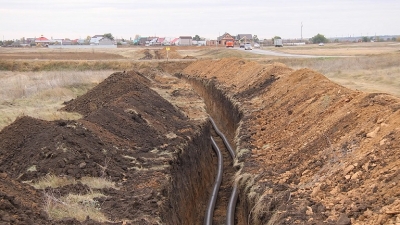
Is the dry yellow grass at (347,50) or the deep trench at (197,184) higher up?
the dry yellow grass at (347,50)

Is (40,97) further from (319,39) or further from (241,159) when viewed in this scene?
(319,39)

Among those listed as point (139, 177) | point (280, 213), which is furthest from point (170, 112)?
point (280, 213)

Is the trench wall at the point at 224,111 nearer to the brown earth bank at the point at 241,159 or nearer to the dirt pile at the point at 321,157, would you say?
the brown earth bank at the point at 241,159

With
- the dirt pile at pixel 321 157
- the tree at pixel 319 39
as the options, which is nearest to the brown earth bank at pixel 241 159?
the dirt pile at pixel 321 157

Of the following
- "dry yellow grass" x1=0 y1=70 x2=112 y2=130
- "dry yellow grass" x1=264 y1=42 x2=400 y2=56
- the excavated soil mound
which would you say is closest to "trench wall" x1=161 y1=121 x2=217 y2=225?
the excavated soil mound

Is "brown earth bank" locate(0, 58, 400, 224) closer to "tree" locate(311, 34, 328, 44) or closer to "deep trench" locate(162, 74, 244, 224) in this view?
"deep trench" locate(162, 74, 244, 224)

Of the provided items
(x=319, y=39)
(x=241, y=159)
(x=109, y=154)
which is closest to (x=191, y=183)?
(x=241, y=159)

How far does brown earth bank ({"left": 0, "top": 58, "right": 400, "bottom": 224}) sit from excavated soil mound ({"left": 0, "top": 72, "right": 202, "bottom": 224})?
31 mm

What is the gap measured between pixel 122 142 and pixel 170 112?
5792mm

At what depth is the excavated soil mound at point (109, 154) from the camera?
27.2 ft

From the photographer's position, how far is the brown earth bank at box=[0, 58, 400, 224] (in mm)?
6819

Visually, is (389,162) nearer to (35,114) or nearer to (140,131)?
(140,131)

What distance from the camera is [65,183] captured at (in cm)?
862

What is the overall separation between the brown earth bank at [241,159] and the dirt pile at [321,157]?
0.03 m
